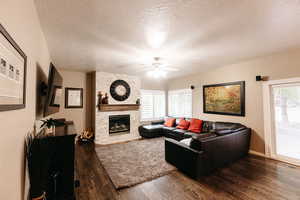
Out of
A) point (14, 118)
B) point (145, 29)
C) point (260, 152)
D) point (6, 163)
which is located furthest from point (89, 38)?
point (260, 152)

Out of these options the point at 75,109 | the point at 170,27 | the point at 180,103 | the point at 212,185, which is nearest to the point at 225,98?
the point at 180,103

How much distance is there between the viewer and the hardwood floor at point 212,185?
77.6 inches

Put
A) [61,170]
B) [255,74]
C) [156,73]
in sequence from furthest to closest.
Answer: [156,73] < [255,74] < [61,170]

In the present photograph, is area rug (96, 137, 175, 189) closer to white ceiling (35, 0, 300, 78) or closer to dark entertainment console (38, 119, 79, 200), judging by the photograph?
dark entertainment console (38, 119, 79, 200)

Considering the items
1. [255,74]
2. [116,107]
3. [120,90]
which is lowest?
[116,107]

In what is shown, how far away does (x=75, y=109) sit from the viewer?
464 cm

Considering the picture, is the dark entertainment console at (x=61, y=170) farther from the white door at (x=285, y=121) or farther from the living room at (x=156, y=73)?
the white door at (x=285, y=121)

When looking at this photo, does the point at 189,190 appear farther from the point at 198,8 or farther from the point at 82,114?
the point at 82,114

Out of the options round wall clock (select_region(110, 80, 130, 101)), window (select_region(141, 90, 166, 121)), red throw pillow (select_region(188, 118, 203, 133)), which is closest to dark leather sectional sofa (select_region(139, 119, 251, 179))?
red throw pillow (select_region(188, 118, 203, 133))

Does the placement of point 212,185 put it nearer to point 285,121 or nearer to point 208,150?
point 208,150

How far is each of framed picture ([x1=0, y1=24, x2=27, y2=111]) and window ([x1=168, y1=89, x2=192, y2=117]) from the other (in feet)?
17.5

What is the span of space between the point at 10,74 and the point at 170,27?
6.44 feet

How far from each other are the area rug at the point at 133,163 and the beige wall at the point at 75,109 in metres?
1.33

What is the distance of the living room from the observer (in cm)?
122
